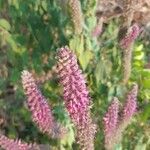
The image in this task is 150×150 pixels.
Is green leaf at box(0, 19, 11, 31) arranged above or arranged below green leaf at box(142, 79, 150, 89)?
above

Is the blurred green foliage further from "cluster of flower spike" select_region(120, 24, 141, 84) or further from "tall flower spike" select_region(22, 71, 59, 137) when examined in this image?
"tall flower spike" select_region(22, 71, 59, 137)

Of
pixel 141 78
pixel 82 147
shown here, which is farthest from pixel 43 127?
pixel 141 78

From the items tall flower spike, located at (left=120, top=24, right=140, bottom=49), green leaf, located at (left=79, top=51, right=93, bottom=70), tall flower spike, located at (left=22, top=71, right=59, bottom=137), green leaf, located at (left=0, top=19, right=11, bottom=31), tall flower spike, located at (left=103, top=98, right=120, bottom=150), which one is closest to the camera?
tall flower spike, located at (left=22, top=71, right=59, bottom=137)

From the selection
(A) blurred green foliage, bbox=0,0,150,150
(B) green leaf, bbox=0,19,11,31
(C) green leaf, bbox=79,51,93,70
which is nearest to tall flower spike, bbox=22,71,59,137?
(A) blurred green foliage, bbox=0,0,150,150

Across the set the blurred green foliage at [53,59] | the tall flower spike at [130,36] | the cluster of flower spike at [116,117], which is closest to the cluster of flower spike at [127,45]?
the tall flower spike at [130,36]

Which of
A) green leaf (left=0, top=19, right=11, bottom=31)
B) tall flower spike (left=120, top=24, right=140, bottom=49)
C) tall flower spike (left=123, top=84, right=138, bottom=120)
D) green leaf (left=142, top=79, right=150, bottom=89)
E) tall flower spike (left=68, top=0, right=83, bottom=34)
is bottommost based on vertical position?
tall flower spike (left=123, top=84, right=138, bottom=120)
